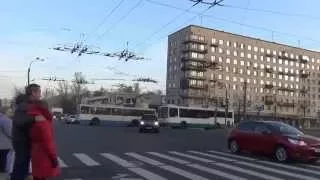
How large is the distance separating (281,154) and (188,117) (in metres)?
52.9

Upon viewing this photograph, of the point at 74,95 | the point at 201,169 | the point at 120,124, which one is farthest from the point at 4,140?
the point at 74,95

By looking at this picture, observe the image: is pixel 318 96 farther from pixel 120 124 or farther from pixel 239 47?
pixel 120 124

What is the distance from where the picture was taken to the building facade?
130 m

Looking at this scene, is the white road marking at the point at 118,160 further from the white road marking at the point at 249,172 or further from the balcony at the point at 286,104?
the balcony at the point at 286,104

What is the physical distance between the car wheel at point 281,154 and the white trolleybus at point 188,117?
166 feet

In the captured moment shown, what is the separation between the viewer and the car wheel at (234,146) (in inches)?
865

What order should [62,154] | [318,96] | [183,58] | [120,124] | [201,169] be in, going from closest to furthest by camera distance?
[201,169], [62,154], [120,124], [183,58], [318,96]

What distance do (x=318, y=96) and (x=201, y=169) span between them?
153067 millimetres

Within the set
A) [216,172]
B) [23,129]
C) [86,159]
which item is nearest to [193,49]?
[86,159]

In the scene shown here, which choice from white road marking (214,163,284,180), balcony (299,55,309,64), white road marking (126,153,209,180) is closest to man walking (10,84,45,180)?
white road marking (126,153,209,180)

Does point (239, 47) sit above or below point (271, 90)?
above

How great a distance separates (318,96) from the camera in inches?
6358

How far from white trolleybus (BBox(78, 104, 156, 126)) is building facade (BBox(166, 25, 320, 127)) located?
153 feet

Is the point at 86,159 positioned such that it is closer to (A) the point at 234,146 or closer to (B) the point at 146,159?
(B) the point at 146,159
